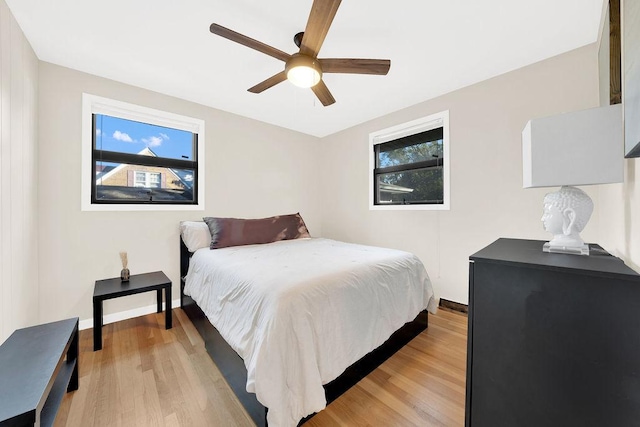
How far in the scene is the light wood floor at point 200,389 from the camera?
128 cm

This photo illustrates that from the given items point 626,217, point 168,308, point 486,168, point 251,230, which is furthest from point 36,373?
point 486,168

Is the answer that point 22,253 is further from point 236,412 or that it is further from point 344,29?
point 344,29

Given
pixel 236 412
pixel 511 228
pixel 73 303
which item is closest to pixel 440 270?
pixel 511 228

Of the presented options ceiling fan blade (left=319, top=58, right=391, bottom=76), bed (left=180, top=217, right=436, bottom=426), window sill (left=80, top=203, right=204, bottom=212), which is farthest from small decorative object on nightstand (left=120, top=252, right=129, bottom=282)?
ceiling fan blade (left=319, top=58, right=391, bottom=76)

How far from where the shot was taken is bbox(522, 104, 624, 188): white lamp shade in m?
0.84

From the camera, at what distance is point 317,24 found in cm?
136

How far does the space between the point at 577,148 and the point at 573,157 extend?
0.03m

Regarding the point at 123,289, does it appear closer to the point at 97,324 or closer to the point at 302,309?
the point at 97,324

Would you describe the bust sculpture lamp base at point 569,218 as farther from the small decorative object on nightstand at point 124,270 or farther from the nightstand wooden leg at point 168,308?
the small decorative object on nightstand at point 124,270

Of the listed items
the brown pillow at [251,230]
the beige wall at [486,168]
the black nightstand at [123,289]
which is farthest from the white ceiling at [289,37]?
the black nightstand at [123,289]

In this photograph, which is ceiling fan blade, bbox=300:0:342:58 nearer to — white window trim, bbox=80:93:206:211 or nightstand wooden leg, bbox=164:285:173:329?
white window trim, bbox=80:93:206:211

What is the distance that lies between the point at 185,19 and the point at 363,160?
2436 mm

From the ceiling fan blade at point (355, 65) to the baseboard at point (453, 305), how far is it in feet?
7.70

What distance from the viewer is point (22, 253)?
1.71m
